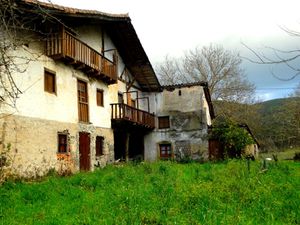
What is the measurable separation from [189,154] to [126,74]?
25.2ft

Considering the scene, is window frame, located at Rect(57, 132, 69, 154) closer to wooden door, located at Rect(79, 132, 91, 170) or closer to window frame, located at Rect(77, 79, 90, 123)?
wooden door, located at Rect(79, 132, 91, 170)

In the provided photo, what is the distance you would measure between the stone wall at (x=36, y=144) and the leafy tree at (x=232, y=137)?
11158mm

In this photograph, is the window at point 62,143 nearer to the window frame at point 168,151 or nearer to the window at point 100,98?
the window at point 100,98

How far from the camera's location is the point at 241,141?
24109mm

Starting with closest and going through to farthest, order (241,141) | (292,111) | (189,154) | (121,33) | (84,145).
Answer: (84,145) → (121,33) → (241,141) → (189,154) → (292,111)

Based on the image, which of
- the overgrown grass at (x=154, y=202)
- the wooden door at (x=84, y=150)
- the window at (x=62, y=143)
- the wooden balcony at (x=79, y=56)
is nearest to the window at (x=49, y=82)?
the wooden balcony at (x=79, y=56)

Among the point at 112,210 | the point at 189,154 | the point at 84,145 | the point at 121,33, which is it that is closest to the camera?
the point at 112,210

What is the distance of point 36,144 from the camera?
45.6 ft

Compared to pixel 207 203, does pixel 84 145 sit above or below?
above

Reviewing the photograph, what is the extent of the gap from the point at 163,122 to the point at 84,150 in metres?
11.2

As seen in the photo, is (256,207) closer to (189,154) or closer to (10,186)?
Result: (10,186)

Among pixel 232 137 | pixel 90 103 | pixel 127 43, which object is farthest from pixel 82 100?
pixel 232 137

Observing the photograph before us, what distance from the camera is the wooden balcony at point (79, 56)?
15055 mm

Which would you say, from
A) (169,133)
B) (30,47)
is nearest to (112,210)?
(30,47)
